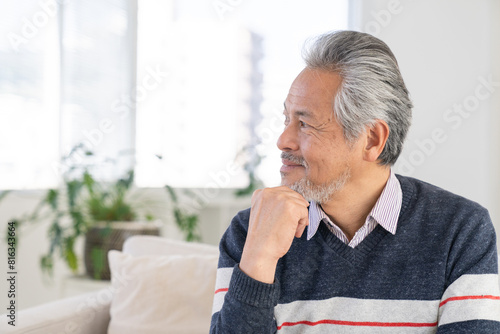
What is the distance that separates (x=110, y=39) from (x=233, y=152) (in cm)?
126

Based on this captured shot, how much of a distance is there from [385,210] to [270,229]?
0.95 ft

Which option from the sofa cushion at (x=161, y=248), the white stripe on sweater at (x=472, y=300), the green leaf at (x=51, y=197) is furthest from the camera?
the green leaf at (x=51, y=197)

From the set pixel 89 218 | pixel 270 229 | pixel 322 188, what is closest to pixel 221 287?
pixel 270 229

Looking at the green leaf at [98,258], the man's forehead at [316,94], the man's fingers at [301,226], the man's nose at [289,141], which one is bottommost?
the green leaf at [98,258]

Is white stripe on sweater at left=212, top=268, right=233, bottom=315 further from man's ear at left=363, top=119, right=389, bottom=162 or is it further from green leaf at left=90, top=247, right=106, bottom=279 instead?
green leaf at left=90, top=247, right=106, bottom=279

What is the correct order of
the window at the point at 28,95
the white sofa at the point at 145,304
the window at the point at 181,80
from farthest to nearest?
the window at the point at 181,80 → the window at the point at 28,95 → the white sofa at the point at 145,304

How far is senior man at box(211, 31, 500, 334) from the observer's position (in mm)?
1123

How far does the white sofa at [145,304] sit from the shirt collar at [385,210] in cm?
47

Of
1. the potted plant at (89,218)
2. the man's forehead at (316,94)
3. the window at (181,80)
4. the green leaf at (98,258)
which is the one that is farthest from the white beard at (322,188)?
the window at (181,80)

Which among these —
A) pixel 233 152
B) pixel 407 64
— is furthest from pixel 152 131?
pixel 407 64

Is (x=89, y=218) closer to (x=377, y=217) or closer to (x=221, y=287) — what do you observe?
(x=221, y=287)

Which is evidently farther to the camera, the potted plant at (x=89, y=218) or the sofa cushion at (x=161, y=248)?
the potted plant at (x=89, y=218)

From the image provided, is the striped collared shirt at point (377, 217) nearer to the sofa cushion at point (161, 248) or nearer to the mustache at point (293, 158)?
the mustache at point (293, 158)

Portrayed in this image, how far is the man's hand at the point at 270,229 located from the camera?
3.71 ft
